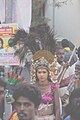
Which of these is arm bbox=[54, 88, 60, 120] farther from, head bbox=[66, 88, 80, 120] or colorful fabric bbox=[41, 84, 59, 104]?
head bbox=[66, 88, 80, 120]

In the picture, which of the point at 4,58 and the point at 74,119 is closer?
the point at 74,119

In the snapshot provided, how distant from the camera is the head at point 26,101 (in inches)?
179

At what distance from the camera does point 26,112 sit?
4.56m

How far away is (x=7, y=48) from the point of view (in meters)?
7.60

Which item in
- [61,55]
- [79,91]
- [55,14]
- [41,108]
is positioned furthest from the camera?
[55,14]

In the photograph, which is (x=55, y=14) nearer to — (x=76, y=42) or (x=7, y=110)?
(x=76, y=42)

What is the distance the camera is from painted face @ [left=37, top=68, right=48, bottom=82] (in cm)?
686

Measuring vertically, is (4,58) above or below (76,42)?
above

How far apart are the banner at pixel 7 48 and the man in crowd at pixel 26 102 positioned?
277 centimetres

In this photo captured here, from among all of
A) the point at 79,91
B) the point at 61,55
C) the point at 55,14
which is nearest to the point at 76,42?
the point at 55,14

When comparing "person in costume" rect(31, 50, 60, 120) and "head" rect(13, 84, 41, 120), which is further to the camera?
"person in costume" rect(31, 50, 60, 120)

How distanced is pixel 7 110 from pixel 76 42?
2026 cm

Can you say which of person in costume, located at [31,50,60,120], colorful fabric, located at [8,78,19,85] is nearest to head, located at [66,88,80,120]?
person in costume, located at [31,50,60,120]

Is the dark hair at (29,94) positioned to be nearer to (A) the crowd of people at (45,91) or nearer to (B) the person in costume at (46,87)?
(A) the crowd of people at (45,91)
